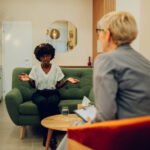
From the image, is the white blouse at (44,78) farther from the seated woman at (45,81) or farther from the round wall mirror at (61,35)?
the round wall mirror at (61,35)

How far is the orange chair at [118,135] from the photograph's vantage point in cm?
132

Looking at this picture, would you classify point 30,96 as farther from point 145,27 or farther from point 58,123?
point 145,27

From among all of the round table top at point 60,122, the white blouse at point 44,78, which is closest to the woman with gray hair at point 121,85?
the round table top at point 60,122

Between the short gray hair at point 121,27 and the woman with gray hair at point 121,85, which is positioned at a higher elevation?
the short gray hair at point 121,27

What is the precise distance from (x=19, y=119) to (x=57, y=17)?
427 centimetres

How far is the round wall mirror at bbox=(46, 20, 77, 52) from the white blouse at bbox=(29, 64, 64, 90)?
11.7 feet

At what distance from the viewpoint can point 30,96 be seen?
435 cm

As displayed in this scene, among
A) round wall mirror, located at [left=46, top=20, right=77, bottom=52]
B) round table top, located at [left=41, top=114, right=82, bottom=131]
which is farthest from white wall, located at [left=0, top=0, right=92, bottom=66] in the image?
round table top, located at [left=41, top=114, right=82, bottom=131]

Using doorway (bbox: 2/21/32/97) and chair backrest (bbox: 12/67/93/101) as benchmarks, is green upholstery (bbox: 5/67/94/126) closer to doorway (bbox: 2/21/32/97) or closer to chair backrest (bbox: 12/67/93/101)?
chair backrest (bbox: 12/67/93/101)

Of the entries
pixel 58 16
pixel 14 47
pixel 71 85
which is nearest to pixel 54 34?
pixel 58 16

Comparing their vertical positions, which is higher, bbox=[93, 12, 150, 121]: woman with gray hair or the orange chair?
bbox=[93, 12, 150, 121]: woman with gray hair

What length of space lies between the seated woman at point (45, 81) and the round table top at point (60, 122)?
0.47 meters

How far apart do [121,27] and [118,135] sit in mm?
639

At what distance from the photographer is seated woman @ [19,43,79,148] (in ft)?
12.8
